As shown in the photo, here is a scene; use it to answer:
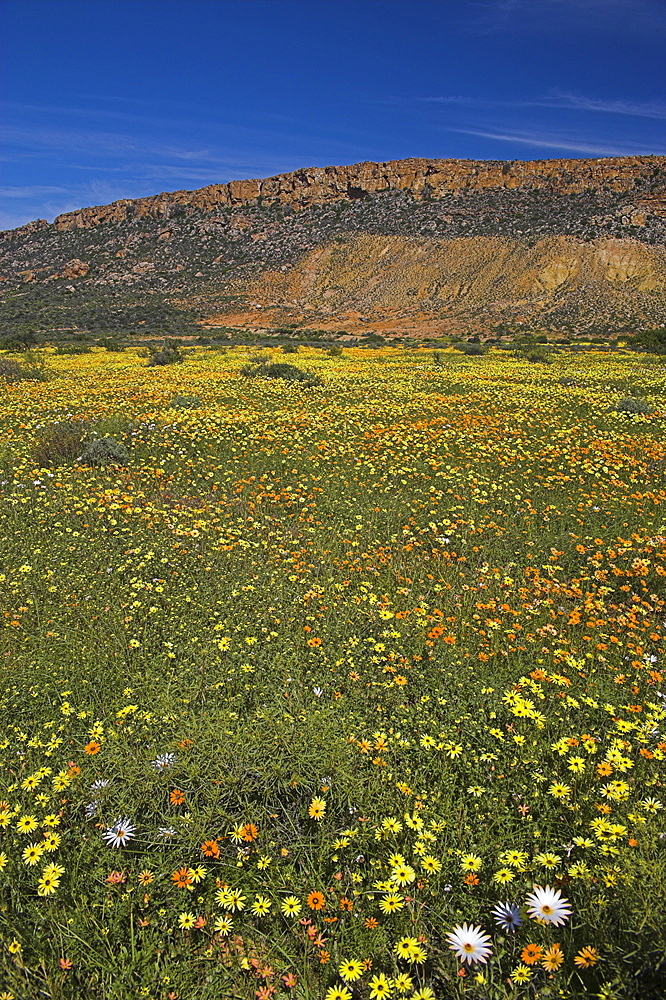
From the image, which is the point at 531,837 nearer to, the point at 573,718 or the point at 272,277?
the point at 573,718

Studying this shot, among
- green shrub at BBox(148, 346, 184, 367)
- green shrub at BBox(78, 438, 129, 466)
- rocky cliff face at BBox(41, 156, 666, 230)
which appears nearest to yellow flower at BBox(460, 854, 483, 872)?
green shrub at BBox(78, 438, 129, 466)

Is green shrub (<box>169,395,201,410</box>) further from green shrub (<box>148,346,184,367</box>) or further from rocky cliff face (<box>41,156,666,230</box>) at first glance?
rocky cliff face (<box>41,156,666,230</box>)

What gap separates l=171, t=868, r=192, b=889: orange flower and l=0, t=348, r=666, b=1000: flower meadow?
0.02 meters

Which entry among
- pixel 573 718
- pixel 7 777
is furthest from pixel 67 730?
pixel 573 718

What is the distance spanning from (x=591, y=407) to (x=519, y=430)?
12.0ft

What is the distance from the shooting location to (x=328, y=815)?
322 centimetres

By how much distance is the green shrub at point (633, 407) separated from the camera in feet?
44.7

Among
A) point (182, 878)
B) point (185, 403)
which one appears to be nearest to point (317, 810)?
point (182, 878)

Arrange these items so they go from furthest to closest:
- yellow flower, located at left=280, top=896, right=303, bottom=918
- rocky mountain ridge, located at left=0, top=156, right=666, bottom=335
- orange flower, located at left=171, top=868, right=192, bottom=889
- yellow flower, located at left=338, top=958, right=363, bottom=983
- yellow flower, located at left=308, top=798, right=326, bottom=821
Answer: rocky mountain ridge, located at left=0, top=156, right=666, bottom=335
yellow flower, located at left=308, top=798, right=326, bottom=821
orange flower, located at left=171, top=868, right=192, bottom=889
yellow flower, located at left=280, top=896, right=303, bottom=918
yellow flower, located at left=338, top=958, right=363, bottom=983

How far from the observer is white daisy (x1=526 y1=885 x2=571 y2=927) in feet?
8.21

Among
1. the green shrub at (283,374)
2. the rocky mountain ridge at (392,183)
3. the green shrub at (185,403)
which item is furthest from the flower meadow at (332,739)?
the rocky mountain ridge at (392,183)

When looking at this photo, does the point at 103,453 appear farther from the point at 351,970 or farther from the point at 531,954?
the point at 531,954

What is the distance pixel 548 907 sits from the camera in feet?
8.40

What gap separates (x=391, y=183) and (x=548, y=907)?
113416 mm
